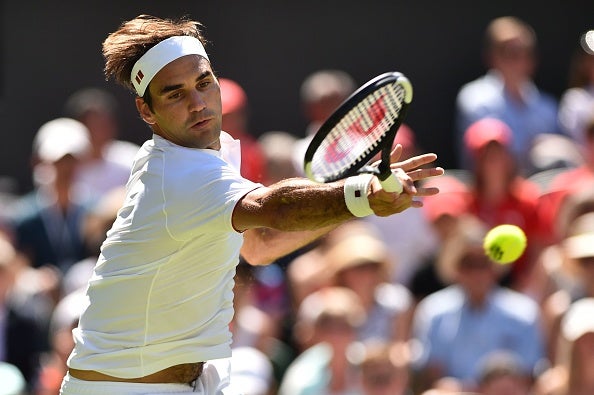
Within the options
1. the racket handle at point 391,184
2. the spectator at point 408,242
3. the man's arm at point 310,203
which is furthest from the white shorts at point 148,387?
the spectator at point 408,242

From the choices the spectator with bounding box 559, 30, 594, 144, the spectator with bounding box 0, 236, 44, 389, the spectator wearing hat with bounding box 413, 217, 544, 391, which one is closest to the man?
the spectator wearing hat with bounding box 413, 217, 544, 391

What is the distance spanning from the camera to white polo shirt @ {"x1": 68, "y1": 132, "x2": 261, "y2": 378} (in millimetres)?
4137

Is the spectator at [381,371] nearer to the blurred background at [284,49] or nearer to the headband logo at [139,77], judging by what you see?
the headband logo at [139,77]

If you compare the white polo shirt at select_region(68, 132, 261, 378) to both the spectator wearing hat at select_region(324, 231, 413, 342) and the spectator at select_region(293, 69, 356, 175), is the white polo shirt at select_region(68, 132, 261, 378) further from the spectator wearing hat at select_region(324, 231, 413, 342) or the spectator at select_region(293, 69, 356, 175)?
the spectator at select_region(293, 69, 356, 175)

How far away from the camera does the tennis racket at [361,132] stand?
12.4ft

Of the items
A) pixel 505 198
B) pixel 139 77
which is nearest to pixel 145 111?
pixel 139 77

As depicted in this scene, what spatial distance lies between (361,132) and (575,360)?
2.96m

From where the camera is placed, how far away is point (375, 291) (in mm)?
7453

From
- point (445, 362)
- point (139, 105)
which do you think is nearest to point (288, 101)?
point (445, 362)

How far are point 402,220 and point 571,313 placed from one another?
171cm

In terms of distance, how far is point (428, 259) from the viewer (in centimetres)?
805

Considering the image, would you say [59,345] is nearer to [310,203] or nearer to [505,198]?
[505,198]

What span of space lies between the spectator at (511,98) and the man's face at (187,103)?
180 inches

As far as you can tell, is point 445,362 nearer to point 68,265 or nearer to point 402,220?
point 402,220
